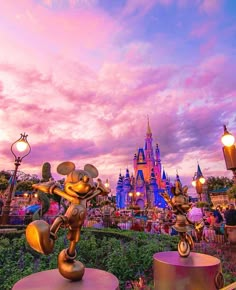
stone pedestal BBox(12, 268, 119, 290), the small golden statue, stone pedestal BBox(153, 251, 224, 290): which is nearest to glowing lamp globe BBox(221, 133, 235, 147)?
the small golden statue

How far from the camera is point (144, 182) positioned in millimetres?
70188

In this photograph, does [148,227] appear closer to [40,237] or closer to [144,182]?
[40,237]

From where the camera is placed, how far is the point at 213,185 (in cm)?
5272

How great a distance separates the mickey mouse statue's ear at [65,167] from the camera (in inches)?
82.3

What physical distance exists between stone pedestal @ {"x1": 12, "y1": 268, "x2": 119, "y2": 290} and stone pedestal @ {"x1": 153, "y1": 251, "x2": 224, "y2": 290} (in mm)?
916

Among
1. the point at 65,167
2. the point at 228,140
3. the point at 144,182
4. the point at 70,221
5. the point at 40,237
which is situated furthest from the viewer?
the point at 144,182

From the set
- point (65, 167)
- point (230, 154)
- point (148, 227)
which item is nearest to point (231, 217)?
point (148, 227)

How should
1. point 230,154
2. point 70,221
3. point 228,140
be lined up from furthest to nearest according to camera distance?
point 228,140 → point 230,154 → point 70,221

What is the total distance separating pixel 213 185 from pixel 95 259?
173ft

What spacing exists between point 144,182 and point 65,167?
228ft

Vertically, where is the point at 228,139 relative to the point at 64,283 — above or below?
above

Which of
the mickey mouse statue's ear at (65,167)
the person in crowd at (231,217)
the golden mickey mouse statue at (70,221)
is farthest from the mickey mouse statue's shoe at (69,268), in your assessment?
the person in crowd at (231,217)

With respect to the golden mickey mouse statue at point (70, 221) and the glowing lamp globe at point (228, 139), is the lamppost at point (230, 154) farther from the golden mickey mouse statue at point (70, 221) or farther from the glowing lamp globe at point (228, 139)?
the golden mickey mouse statue at point (70, 221)

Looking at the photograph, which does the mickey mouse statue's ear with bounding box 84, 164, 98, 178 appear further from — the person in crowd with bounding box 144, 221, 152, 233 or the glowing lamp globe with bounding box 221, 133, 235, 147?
the person in crowd with bounding box 144, 221, 152, 233
